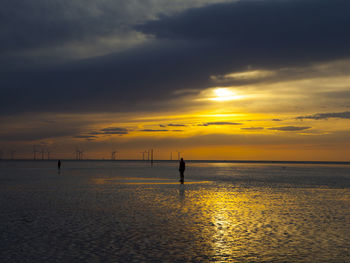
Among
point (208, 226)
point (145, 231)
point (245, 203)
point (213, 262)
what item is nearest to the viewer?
point (213, 262)

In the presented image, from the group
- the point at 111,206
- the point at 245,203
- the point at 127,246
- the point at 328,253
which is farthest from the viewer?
the point at 245,203

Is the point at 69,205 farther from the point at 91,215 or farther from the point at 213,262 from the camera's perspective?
the point at 213,262

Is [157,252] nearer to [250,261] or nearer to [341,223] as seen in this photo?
[250,261]

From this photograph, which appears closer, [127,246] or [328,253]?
[328,253]

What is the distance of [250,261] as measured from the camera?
11.5 meters

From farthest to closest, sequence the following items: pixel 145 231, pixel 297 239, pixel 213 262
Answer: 1. pixel 145 231
2. pixel 297 239
3. pixel 213 262

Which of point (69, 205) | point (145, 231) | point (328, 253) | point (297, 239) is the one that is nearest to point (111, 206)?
point (69, 205)

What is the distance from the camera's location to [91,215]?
2014 centimetres

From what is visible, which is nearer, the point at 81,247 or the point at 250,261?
the point at 250,261

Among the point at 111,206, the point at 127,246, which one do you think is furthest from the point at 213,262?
the point at 111,206

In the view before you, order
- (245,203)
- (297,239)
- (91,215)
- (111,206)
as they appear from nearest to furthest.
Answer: (297,239) → (91,215) → (111,206) → (245,203)

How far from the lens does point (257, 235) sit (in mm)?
15336

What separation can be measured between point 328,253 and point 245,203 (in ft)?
45.0

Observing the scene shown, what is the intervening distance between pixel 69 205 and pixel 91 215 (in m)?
4.42
